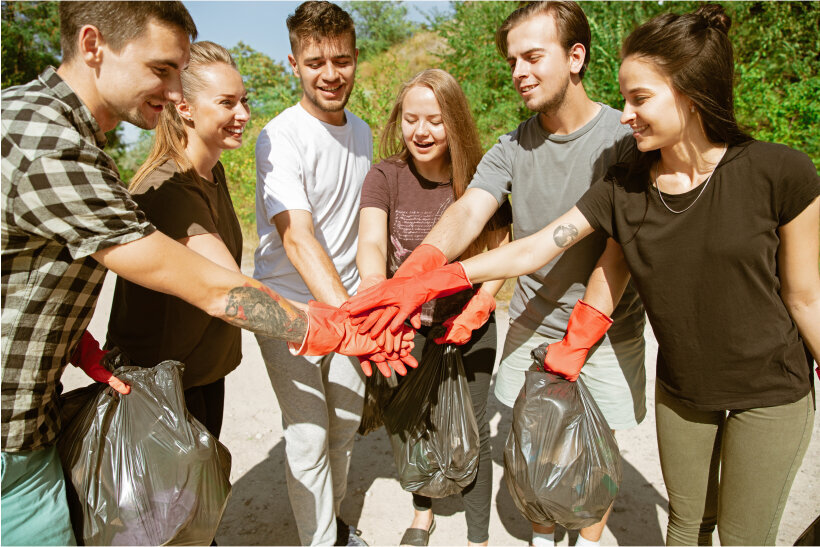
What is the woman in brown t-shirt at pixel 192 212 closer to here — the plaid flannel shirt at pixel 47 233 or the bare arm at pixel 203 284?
the bare arm at pixel 203 284

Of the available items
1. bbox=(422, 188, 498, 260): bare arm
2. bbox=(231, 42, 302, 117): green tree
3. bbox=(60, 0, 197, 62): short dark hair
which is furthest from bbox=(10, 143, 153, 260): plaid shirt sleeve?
bbox=(231, 42, 302, 117): green tree

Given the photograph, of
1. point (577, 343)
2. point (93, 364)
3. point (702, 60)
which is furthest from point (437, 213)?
point (93, 364)

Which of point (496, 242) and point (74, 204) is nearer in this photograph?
point (74, 204)

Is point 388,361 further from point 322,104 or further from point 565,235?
point 322,104

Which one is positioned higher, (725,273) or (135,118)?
(135,118)

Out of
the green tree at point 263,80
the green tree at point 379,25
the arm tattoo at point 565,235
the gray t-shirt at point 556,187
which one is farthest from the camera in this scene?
the green tree at point 379,25

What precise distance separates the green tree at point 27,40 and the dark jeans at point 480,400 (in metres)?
14.2

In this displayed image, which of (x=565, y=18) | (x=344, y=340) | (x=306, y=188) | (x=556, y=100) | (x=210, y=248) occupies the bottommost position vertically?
(x=344, y=340)

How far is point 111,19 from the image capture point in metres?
1.49

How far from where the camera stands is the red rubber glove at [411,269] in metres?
2.04

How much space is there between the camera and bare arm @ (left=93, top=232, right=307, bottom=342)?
1.49m

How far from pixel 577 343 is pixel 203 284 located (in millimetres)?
1326

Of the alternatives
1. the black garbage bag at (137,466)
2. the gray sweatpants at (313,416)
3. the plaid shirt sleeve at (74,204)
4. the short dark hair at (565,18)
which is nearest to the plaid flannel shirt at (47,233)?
the plaid shirt sleeve at (74,204)

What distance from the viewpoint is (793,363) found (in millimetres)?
1731
